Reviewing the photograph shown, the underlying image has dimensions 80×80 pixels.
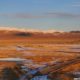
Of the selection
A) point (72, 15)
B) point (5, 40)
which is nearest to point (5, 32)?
point (5, 40)

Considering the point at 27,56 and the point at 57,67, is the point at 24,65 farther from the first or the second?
the point at 57,67

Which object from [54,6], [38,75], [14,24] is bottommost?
[38,75]

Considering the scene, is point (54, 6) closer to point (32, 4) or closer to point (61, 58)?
point (32, 4)

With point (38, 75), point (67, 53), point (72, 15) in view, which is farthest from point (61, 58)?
point (72, 15)

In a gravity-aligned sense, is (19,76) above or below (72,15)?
below

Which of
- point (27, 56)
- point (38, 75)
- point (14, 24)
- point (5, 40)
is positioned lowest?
point (38, 75)

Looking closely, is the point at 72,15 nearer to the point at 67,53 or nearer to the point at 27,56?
the point at 67,53

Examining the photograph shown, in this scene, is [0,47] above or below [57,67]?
above
